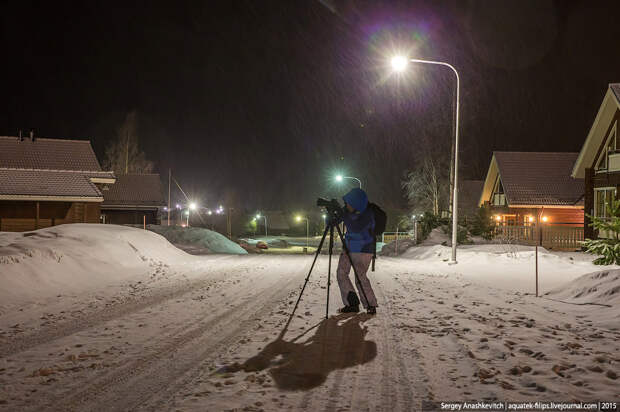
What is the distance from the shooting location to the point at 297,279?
1256 centimetres

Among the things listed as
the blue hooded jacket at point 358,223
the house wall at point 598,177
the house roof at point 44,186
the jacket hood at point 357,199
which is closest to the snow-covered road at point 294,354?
A: the blue hooded jacket at point 358,223

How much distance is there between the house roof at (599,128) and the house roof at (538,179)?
6698 millimetres

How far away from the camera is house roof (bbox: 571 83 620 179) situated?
72.2 ft

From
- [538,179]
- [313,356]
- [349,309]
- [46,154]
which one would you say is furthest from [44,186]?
[538,179]

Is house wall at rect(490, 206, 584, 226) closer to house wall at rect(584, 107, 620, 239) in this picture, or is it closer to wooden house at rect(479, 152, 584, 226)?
wooden house at rect(479, 152, 584, 226)

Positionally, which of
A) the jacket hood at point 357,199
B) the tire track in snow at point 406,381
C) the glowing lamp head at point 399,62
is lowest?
the tire track in snow at point 406,381

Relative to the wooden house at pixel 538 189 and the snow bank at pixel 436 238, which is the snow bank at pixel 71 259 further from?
the wooden house at pixel 538 189

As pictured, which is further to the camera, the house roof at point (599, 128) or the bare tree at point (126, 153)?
the bare tree at point (126, 153)

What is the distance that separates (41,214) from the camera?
29312mm

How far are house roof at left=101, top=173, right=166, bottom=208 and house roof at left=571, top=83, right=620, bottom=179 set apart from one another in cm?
3562

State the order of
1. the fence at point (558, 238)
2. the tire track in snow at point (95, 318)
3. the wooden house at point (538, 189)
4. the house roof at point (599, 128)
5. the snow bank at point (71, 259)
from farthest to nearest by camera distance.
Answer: the wooden house at point (538, 189), the fence at point (558, 238), the house roof at point (599, 128), the snow bank at point (71, 259), the tire track in snow at point (95, 318)

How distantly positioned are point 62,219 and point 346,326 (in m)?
28.4

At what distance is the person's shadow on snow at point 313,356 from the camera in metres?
4.51

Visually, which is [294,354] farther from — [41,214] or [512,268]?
[41,214]
